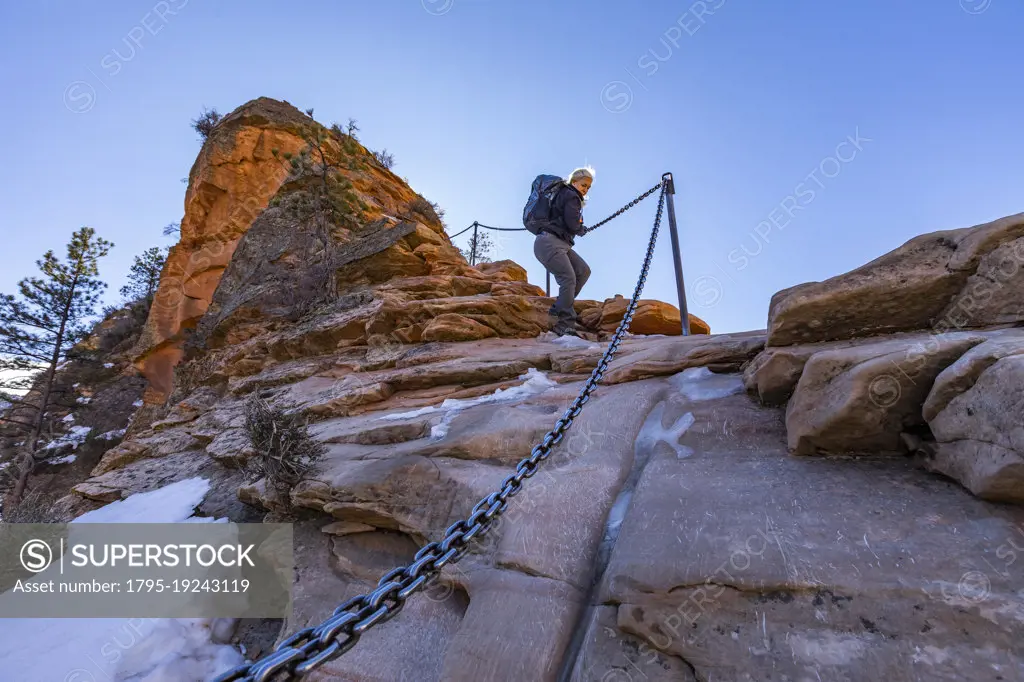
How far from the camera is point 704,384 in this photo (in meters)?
4.36

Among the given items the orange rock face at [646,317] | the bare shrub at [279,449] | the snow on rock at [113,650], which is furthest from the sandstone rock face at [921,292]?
the orange rock face at [646,317]

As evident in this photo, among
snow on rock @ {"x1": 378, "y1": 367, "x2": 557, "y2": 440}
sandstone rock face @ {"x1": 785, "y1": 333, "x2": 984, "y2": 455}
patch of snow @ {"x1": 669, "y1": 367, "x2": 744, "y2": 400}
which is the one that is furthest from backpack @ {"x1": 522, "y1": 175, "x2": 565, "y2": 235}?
sandstone rock face @ {"x1": 785, "y1": 333, "x2": 984, "y2": 455}

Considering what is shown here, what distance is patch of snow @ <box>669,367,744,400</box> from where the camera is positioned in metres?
4.06

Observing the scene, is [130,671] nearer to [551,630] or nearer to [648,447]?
[551,630]

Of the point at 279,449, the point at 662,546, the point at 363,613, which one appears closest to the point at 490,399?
the point at 279,449

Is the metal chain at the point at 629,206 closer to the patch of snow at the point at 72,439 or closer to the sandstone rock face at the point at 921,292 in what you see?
the sandstone rock face at the point at 921,292

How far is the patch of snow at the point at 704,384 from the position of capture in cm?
406

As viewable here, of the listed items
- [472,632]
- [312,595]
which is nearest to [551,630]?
[472,632]

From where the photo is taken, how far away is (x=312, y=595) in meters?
3.40

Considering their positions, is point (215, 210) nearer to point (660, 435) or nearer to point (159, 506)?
point (159, 506)

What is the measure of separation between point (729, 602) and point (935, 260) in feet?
9.48

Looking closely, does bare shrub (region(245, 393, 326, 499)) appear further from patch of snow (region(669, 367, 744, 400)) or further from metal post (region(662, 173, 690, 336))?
metal post (region(662, 173, 690, 336))

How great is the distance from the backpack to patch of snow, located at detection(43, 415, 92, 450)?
21.0 meters

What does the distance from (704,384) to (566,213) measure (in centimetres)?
468
